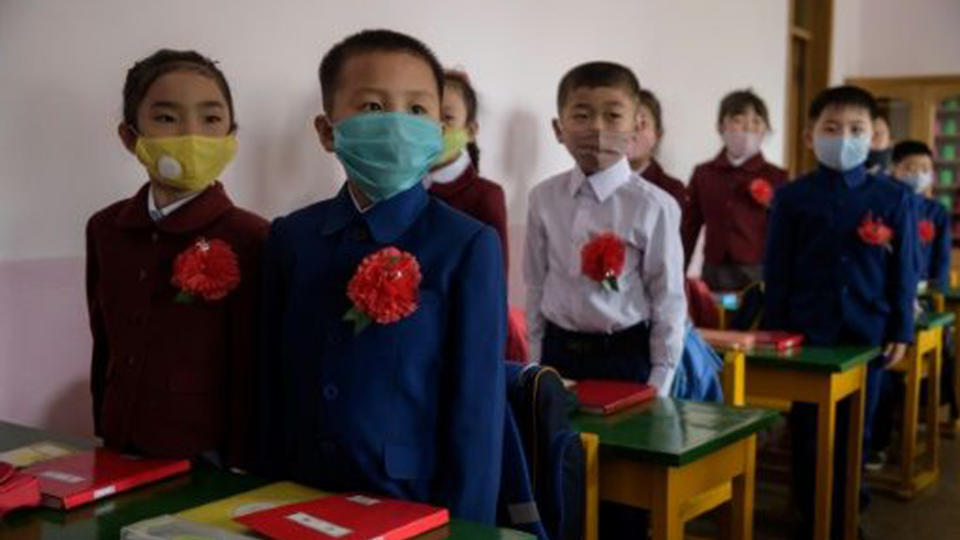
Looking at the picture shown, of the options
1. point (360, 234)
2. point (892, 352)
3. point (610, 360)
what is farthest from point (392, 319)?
point (892, 352)

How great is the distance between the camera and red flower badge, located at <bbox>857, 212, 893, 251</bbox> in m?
3.55

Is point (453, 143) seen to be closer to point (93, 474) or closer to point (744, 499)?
point (744, 499)

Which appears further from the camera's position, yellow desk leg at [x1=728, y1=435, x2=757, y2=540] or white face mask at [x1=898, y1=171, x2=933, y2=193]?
white face mask at [x1=898, y1=171, x2=933, y2=193]

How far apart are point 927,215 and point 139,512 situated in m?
5.77

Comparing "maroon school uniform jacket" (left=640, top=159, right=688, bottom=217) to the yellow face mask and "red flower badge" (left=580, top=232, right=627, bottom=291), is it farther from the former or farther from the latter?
the yellow face mask

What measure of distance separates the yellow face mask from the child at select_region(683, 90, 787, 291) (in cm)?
365

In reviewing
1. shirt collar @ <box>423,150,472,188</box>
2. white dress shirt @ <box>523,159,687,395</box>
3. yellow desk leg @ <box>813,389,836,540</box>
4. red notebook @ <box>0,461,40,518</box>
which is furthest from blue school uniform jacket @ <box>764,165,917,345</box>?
red notebook @ <box>0,461,40,518</box>

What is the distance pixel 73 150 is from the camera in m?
2.52

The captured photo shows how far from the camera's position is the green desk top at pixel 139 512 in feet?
4.82

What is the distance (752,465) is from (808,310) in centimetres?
135

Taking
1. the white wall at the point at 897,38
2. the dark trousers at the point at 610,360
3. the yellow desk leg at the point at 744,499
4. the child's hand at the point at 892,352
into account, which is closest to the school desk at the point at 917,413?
the child's hand at the point at 892,352

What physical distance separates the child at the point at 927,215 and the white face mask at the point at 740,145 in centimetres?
109

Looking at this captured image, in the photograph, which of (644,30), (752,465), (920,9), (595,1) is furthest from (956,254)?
(752,465)

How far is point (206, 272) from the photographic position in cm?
181
